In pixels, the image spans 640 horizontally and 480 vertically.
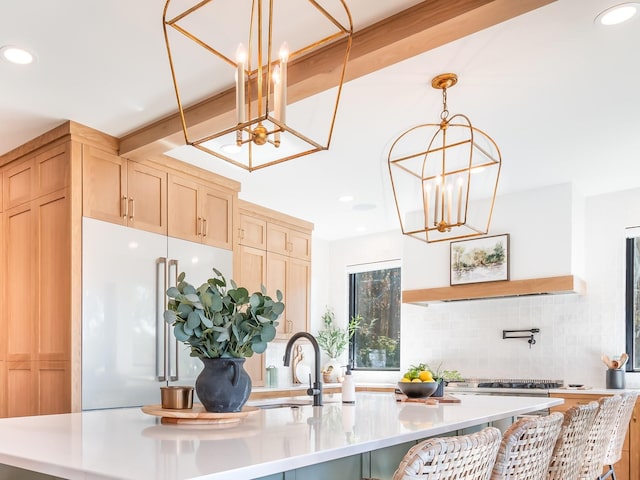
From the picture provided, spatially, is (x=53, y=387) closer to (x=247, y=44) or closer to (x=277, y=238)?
(x=247, y=44)

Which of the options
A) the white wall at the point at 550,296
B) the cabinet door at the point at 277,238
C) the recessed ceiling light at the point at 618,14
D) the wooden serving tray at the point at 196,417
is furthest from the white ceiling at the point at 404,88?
the wooden serving tray at the point at 196,417

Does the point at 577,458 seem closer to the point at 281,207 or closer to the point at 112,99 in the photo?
the point at 112,99

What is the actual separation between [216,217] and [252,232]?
0.91m

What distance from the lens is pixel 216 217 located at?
4359 mm

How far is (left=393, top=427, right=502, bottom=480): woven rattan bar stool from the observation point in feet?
3.56

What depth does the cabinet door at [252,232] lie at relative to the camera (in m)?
5.14

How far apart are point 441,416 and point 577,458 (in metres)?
0.53

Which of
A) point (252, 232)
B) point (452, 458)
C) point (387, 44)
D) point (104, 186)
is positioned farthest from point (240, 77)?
point (252, 232)

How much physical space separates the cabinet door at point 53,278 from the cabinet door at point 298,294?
8.15 feet

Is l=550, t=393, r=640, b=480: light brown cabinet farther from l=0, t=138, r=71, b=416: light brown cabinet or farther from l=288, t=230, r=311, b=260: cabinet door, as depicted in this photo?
l=0, t=138, r=71, b=416: light brown cabinet

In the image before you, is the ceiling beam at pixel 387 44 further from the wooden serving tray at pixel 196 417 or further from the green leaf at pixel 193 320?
the wooden serving tray at pixel 196 417

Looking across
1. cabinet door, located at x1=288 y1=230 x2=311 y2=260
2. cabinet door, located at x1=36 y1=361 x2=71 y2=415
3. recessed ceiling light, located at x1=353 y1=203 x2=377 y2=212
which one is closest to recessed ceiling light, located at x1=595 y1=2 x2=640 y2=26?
recessed ceiling light, located at x1=353 y1=203 x2=377 y2=212

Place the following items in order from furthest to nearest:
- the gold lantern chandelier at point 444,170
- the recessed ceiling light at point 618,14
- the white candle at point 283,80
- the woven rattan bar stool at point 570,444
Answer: the gold lantern chandelier at point 444,170
the recessed ceiling light at point 618,14
the woven rattan bar stool at point 570,444
the white candle at point 283,80

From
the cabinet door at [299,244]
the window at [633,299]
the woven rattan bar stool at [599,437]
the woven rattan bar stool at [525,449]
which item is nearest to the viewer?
the woven rattan bar stool at [525,449]
